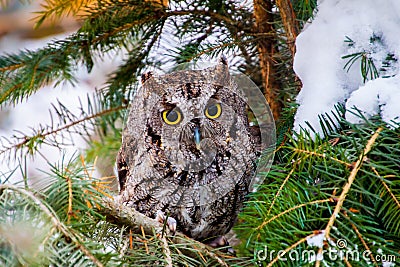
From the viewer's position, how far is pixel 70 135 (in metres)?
1.69

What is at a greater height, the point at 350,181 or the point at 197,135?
the point at 197,135

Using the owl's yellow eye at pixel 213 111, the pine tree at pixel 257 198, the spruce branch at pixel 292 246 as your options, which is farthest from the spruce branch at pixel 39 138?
the spruce branch at pixel 292 246

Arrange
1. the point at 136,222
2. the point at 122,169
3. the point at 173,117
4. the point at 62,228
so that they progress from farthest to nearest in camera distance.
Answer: the point at 122,169
the point at 173,117
the point at 136,222
the point at 62,228

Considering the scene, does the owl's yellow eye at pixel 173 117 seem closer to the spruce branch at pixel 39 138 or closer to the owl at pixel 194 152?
the owl at pixel 194 152

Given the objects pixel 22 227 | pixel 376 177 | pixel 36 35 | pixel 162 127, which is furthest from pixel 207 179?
pixel 36 35

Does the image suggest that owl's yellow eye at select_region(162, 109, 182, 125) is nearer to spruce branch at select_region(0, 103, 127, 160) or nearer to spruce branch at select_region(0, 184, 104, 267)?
spruce branch at select_region(0, 103, 127, 160)

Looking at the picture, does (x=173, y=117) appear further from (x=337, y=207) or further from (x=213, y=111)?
(x=337, y=207)

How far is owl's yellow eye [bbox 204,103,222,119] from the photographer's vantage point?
129 centimetres

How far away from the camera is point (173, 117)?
1292 millimetres

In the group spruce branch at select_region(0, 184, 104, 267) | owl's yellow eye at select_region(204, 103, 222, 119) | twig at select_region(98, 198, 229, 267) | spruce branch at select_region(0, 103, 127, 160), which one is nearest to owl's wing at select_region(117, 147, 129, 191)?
spruce branch at select_region(0, 103, 127, 160)

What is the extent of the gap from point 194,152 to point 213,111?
13 centimetres

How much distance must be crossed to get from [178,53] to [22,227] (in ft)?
2.69

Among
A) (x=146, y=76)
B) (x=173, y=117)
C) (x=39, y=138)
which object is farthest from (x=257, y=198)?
(x=39, y=138)

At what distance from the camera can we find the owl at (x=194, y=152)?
4.20 feet
